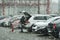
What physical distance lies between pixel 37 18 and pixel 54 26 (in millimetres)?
8335

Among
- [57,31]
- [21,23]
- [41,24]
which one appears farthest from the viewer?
[21,23]

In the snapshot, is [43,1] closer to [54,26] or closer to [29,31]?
[29,31]

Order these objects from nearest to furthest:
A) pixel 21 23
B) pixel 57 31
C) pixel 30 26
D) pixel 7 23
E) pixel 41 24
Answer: pixel 57 31 < pixel 41 24 < pixel 30 26 < pixel 21 23 < pixel 7 23

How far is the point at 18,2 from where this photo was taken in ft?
257

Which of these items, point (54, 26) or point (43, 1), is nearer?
point (54, 26)

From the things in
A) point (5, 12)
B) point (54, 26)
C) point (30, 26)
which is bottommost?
point (5, 12)

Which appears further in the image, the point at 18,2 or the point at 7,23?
the point at 18,2

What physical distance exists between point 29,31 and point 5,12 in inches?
2103

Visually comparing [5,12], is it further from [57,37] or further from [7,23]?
[57,37]

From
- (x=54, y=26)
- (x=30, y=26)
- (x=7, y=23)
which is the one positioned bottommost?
(x=7, y=23)

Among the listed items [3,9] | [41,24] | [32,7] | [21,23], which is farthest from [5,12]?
[41,24]

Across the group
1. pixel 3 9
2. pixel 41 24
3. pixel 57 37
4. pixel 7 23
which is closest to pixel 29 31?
pixel 41 24

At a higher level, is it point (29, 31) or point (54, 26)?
point (54, 26)

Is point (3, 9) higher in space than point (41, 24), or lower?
lower
